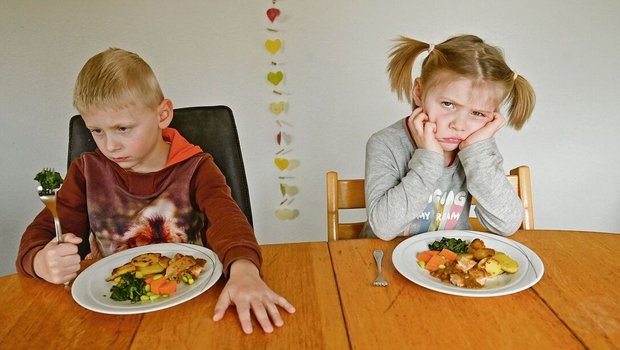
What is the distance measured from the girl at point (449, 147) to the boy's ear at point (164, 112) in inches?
21.3

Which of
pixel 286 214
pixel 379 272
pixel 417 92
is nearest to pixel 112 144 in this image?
pixel 379 272

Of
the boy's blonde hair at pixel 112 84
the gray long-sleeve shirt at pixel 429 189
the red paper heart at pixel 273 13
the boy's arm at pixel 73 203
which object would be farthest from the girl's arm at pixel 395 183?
the red paper heart at pixel 273 13

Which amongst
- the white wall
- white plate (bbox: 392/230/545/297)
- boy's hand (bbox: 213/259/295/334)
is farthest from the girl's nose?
the white wall

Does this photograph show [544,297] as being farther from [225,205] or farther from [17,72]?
[17,72]

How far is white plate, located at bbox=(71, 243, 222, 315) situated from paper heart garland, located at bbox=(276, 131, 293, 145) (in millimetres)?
1065

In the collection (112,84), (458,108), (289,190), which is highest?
(112,84)

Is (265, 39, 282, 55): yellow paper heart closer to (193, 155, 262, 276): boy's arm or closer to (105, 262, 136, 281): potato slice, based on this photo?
(193, 155, 262, 276): boy's arm

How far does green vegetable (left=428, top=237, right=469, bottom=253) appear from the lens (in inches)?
38.9

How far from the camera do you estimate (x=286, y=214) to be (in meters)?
2.18

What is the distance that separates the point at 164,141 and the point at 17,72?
1.05 metres

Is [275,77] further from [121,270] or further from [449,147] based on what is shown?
[121,270]

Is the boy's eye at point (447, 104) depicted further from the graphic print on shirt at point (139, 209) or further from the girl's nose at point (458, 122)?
the graphic print on shirt at point (139, 209)

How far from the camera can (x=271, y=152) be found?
208 cm

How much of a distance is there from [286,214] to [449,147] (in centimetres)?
108
